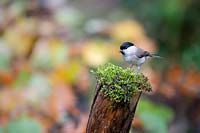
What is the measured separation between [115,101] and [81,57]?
248 centimetres

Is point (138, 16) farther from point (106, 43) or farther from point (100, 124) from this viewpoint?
point (100, 124)

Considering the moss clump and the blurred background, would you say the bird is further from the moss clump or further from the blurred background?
the blurred background

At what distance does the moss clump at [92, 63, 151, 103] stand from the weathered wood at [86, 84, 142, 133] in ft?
0.06

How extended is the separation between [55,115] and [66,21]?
1153 mm

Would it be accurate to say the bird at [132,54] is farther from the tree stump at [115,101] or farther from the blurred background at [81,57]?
the blurred background at [81,57]

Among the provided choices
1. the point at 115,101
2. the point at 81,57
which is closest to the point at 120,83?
the point at 115,101

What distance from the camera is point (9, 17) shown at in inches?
189

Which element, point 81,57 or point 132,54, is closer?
point 132,54

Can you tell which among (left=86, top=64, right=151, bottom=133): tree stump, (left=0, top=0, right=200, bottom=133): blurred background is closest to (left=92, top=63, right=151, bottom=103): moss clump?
(left=86, top=64, right=151, bottom=133): tree stump

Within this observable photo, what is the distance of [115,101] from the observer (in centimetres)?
195

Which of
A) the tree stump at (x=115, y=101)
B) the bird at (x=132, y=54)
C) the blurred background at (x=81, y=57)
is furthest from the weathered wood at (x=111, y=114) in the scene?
the blurred background at (x=81, y=57)

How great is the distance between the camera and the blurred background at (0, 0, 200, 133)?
402 cm

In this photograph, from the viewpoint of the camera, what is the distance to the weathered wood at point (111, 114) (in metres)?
1.97

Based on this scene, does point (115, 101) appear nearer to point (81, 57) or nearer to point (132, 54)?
point (132, 54)
